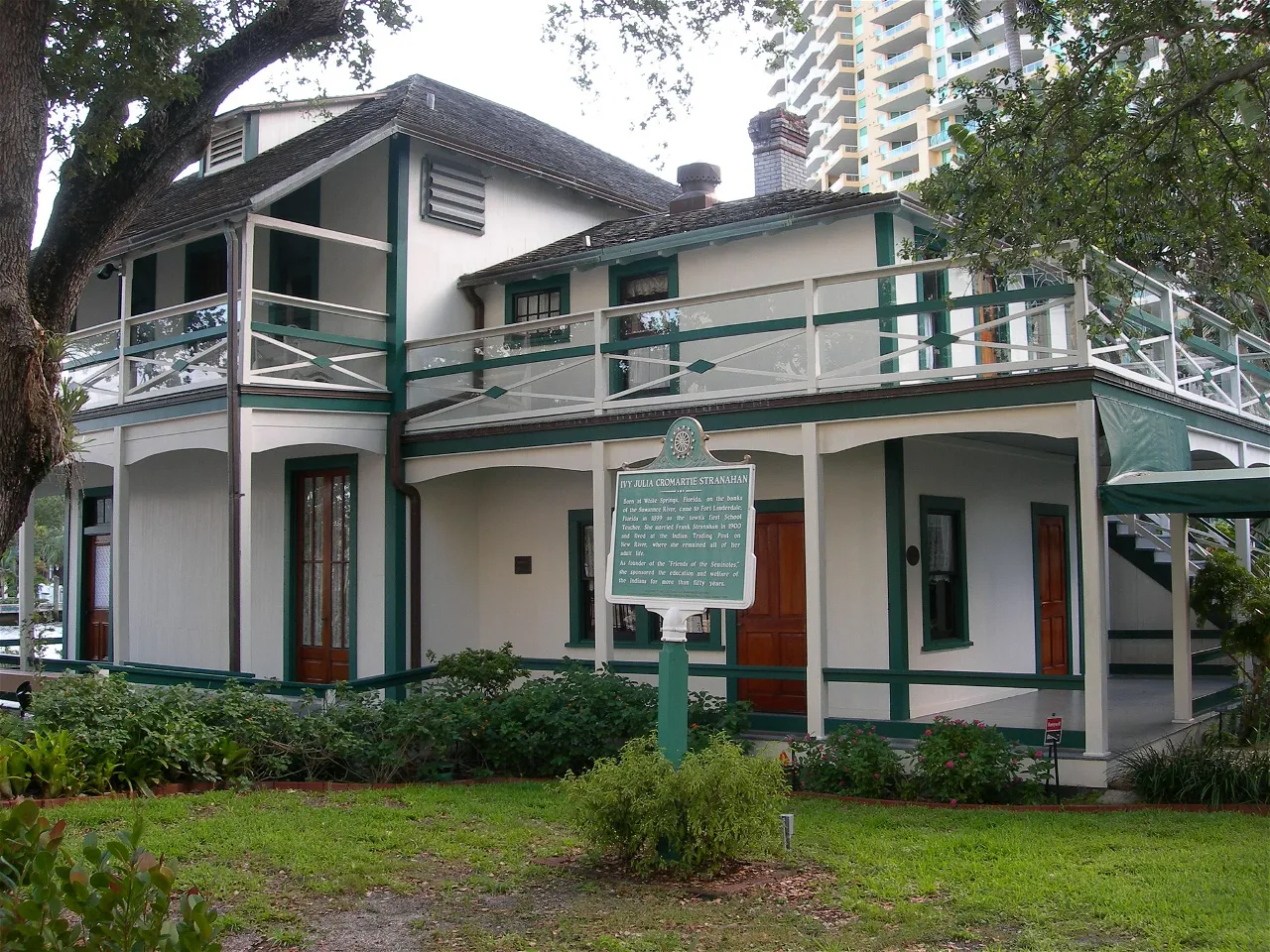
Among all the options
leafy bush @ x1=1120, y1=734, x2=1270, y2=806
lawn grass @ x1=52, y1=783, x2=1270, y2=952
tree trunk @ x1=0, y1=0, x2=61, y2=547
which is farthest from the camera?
leafy bush @ x1=1120, y1=734, x2=1270, y2=806

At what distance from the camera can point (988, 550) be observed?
1534 cm

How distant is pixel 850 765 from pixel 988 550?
17.9ft

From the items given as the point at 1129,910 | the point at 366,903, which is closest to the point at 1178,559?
the point at 1129,910

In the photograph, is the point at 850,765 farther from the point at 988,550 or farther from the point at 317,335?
the point at 317,335

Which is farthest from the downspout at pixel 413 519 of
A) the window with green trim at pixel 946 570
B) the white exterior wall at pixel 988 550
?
the window with green trim at pixel 946 570

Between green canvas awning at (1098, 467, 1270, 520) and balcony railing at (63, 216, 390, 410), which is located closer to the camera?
green canvas awning at (1098, 467, 1270, 520)

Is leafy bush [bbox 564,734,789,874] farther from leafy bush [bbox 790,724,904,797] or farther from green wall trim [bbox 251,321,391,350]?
green wall trim [bbox 251,321,391,350]

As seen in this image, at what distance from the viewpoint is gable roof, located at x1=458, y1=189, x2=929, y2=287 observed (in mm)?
14031

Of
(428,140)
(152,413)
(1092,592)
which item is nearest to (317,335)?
(152,413)

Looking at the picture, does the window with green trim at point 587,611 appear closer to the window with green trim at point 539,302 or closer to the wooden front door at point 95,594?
the window with green trim at point 539,302

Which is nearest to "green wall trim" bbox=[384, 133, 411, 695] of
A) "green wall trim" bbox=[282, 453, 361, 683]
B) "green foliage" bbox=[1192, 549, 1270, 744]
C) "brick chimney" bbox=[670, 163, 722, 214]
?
"green wall trim" bbox=[282, 453, 361, 683]

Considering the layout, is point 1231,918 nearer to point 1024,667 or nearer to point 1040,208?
point 1040,208

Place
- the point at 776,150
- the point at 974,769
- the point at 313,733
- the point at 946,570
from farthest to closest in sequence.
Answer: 1. the point at 776,150
2. the point at 946,570
3. the point at 313,733
4. the point at 974,769

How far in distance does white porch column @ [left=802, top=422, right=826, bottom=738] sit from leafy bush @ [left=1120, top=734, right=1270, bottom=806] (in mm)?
2925
